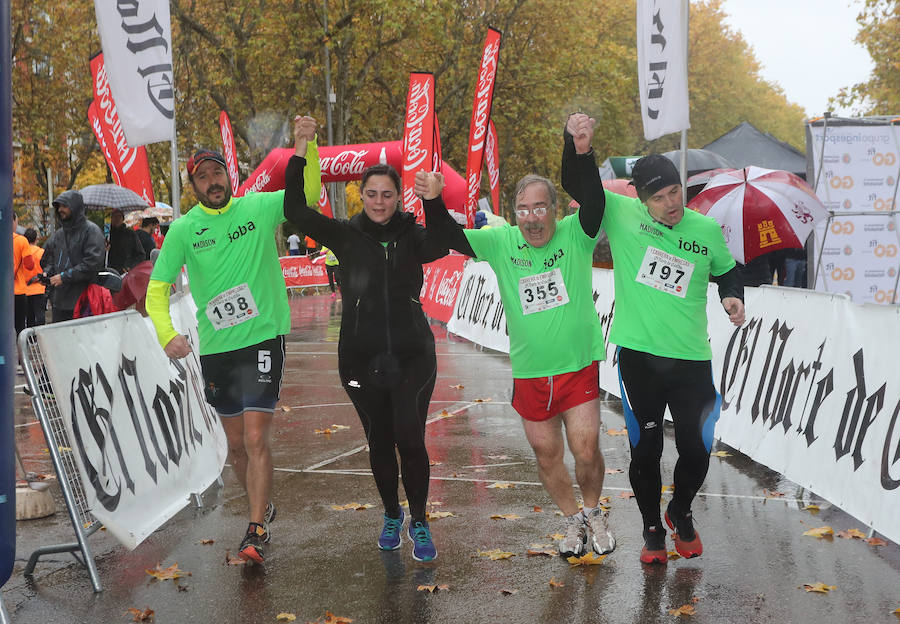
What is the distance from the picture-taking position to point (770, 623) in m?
4.32

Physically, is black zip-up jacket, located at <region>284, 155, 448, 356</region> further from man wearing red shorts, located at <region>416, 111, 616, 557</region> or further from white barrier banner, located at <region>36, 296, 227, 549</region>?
white barrier banner, located at <region>36, 296, 227, 549</region>

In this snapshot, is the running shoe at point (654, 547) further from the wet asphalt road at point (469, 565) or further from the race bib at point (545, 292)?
the race bib at point (545, 292)

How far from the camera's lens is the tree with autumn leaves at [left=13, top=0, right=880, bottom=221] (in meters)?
34.4

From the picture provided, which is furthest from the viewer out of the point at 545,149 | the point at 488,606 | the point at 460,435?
the point at 545,149

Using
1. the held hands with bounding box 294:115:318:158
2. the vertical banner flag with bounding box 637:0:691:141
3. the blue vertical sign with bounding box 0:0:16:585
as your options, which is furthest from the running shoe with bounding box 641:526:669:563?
the vertical banner flag with bounding box 637:0:691:141

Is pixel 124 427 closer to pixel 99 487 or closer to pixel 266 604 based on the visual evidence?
pixel 99 487

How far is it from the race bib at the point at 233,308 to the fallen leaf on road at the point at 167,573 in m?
1.22

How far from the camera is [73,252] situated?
11.1 meters

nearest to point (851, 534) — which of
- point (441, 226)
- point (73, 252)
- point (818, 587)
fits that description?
point (818, 587)

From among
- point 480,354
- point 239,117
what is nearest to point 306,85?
point 239,117

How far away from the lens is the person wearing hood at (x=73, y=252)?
36.0 feet

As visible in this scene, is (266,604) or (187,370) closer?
(266,604)

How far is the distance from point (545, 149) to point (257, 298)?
3684 centimetres

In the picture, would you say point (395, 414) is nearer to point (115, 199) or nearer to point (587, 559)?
point (587, 559)
